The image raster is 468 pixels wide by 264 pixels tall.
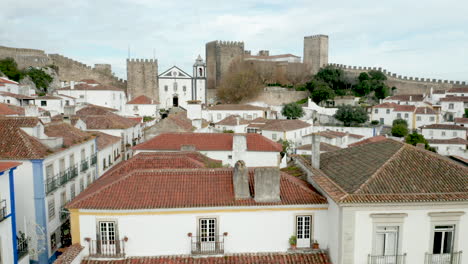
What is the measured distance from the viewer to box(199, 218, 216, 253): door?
1004 cm

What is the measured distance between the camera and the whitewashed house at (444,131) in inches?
1583

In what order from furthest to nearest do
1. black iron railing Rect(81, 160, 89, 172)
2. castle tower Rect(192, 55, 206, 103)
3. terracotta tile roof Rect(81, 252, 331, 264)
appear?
castle tower Rect(192, 55, 206, 103), black iron railing Rect(81, 160, 89, 172), terracotta tile roof Rect(81, 252, 331, 264)

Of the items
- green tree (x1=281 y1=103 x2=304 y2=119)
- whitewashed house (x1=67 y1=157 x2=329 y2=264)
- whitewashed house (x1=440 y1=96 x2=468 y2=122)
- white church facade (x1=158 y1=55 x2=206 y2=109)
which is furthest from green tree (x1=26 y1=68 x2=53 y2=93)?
whitewashed house (x1=440 y1=96 x2=468 y2=122)

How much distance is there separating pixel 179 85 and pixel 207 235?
169ft

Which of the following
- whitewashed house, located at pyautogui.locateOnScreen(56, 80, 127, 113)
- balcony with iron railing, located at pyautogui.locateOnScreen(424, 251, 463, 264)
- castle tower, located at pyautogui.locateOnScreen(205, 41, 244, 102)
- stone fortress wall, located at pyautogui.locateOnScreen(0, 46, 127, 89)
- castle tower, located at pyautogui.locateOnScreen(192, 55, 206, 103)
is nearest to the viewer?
balcony with iron railing, located at pyautogui.locateOnScreen(424, 251, 463, 264)

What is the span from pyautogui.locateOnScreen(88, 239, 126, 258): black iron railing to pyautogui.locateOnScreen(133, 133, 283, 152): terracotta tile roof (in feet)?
38.4

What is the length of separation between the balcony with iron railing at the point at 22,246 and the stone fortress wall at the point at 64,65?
48.2 metres

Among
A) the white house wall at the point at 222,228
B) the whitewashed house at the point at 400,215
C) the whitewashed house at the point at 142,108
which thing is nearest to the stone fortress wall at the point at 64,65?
the whitewashed house at the point at 142,108

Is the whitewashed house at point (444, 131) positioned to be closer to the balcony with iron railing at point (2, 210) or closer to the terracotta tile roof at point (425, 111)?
the terracotta tile roof at point (425, 111)

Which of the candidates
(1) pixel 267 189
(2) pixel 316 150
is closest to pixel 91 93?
(2) pixel 316 150

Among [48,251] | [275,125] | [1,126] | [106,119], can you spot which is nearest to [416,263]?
[48,251]

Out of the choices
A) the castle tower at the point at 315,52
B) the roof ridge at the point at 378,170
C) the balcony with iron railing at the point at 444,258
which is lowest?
the balcony with iron railing at the point at 444,258

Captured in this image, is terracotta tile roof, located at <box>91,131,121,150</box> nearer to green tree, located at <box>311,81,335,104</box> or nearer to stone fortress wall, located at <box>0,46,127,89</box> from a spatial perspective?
stone fortress wall, located at <box>0,46,127,89</box>

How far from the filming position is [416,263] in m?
9.52
